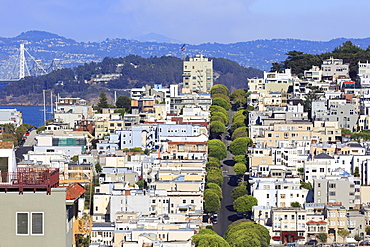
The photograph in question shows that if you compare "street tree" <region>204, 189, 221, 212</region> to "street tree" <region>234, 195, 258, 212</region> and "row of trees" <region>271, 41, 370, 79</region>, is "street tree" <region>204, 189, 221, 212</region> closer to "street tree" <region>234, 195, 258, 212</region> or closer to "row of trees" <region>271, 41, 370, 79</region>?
"street tree" <region>234, 195, 258, 212</region>

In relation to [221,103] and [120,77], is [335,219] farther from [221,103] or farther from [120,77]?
[120,77]

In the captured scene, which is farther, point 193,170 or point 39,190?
point 193,170

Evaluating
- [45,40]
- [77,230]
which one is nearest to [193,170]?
[77,230]

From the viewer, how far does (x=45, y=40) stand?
194125 mm

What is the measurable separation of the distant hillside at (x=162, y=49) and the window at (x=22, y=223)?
134737 mm

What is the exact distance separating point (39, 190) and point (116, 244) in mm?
16880

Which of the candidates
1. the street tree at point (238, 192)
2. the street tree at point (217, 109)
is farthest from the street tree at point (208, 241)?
the street tree at point (217, 109)

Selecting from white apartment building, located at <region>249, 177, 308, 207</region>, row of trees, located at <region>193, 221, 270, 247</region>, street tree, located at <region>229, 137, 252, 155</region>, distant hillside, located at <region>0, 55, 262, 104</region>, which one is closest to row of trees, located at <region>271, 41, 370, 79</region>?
street tree, located at <region>229, 137, 252, 155</region>

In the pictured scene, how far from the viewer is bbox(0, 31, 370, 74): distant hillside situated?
499ft

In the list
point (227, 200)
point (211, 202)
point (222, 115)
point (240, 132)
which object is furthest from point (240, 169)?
point (222, 115)

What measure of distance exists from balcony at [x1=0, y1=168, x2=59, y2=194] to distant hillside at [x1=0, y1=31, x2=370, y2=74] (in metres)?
135

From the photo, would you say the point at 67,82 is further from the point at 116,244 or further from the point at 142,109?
the point at 116,244

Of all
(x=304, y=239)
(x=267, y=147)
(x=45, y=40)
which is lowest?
(x=304, y=239)

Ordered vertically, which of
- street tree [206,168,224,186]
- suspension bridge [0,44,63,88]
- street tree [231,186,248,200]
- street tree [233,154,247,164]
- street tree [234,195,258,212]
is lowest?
street tree [234,195,258,212]
